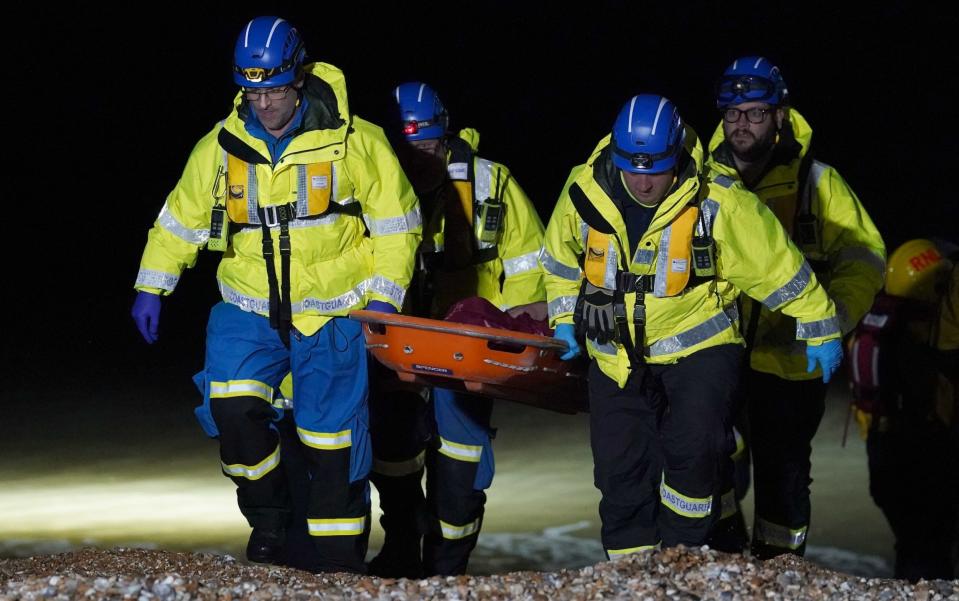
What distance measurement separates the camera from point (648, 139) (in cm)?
568

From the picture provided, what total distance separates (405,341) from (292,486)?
120 cm

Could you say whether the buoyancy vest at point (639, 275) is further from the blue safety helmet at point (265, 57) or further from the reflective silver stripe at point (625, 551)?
the blue safety helmet at point (265, 57)

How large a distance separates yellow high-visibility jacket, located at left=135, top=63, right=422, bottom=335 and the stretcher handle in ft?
0.97

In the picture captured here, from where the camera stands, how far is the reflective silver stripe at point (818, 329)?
5.82 metres

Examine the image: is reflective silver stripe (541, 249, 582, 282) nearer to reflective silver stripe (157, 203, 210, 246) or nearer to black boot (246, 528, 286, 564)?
reflective silver stripe (157, 203, 210, 246)

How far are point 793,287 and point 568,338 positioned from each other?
0.77 meters

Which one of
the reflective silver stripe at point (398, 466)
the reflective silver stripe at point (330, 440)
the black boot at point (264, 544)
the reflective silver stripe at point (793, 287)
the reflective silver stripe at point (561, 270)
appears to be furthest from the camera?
the reflective silver stripe at point (398, 466)

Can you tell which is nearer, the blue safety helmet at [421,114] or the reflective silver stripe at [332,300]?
the reflective silver stripe at [332,300]

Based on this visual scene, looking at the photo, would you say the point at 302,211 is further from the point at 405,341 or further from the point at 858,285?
the point at 858,285

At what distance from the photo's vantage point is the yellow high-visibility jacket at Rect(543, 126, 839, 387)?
5.71 metres

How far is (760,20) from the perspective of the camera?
17.3 metres

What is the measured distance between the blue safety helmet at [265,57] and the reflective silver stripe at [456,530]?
1.91 m

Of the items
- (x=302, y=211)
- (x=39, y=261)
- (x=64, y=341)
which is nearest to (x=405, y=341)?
(x=302, y=211)

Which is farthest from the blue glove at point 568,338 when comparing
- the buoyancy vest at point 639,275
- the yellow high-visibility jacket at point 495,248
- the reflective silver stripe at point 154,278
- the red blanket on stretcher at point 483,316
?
the reflective silver stripe at point 154,278
